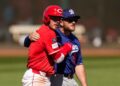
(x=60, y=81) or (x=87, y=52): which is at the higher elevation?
(x=60, y=81)

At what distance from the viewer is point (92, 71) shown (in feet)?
58.5

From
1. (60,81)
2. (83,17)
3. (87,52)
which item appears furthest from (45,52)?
(83,17)

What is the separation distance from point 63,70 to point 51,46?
656 millimetres

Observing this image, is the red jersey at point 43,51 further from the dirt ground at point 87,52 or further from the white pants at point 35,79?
the dirt ground at point 87,52

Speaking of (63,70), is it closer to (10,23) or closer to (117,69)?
(117,69)

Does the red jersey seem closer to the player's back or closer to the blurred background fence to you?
the player's back

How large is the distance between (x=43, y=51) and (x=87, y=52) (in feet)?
64.6

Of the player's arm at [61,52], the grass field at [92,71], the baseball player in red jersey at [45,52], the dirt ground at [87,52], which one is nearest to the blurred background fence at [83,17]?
the dirt ground at [87,52]

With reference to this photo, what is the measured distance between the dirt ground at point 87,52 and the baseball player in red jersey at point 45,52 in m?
17.8

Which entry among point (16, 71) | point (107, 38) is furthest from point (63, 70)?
A: point (107, 38)

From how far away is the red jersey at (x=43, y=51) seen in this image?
276 inches

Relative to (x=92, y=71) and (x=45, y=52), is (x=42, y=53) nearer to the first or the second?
(x=45, y=52)

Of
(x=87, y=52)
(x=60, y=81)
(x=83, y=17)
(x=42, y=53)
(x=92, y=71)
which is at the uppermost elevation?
(x=42, y=53)

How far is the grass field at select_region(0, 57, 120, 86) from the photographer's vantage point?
46.9 ft
